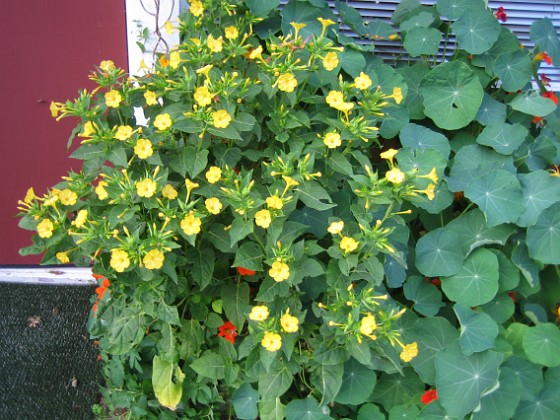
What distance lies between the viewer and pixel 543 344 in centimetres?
193

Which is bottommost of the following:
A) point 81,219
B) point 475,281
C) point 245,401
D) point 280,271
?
point 245,401

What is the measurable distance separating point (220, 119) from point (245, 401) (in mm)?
1038

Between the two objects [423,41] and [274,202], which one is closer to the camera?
[274,202]

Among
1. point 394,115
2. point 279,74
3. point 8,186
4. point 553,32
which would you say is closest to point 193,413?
point 279,74

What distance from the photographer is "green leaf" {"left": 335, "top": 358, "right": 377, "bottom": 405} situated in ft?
6.31

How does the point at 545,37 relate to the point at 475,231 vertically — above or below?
above

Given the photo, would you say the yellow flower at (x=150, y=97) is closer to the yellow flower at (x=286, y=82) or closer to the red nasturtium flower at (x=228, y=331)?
the yellow flower at (x=286, y=82)

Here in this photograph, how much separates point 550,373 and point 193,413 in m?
1.38

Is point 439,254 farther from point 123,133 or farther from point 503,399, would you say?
point 123,133

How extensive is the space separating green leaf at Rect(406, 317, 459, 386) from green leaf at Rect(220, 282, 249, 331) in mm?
681

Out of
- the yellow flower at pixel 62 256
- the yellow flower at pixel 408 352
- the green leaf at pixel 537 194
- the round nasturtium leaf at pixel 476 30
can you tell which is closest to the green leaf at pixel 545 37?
the round nasturtium leaf at pixel 476 30

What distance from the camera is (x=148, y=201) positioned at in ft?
5.24

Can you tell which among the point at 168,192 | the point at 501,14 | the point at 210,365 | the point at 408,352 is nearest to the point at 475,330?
the point at 408,352

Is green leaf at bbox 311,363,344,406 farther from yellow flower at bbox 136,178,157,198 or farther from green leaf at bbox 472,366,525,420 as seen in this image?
yellow flower at bbox 136,178,157,198
